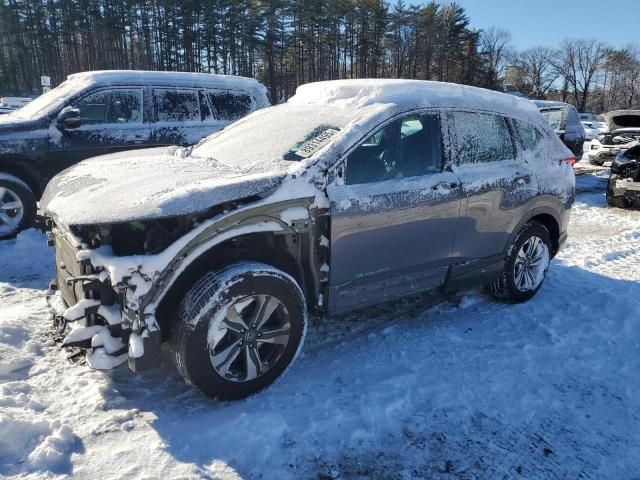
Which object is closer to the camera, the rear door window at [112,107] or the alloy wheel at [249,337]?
the alloy wheel at [249,337]

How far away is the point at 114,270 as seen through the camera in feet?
8.56

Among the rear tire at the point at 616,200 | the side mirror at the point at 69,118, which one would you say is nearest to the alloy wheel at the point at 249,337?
the side mirror at the point at 69,118

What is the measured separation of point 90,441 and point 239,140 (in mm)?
2458

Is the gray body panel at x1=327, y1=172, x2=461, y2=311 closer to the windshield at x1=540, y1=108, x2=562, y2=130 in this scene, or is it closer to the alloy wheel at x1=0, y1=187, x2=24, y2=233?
the alloy wheel at x1=0, y1=187, x2=24, y2=233

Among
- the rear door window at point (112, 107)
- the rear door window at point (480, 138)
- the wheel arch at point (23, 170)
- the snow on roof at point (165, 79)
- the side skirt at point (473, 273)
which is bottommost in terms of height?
the side skirt at point (473, 273)

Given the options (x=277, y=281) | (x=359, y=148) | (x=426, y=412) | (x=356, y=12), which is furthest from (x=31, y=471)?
(x=356, y=12)

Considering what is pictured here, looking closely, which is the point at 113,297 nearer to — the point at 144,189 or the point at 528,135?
the point at 144,189

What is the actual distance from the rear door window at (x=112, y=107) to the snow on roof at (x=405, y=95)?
135 inches

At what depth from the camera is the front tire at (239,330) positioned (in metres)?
2.77

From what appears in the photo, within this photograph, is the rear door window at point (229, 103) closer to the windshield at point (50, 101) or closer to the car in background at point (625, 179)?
the windshield at point (50, 101)

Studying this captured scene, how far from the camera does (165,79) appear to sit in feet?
23.5

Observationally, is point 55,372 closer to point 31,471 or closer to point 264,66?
point 31,471

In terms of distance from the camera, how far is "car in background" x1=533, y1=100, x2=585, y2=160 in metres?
12.2

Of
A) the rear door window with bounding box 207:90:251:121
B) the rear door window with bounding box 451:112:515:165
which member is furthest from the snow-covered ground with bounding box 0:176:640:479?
the rear door window with bounding box 207:90:251:121
